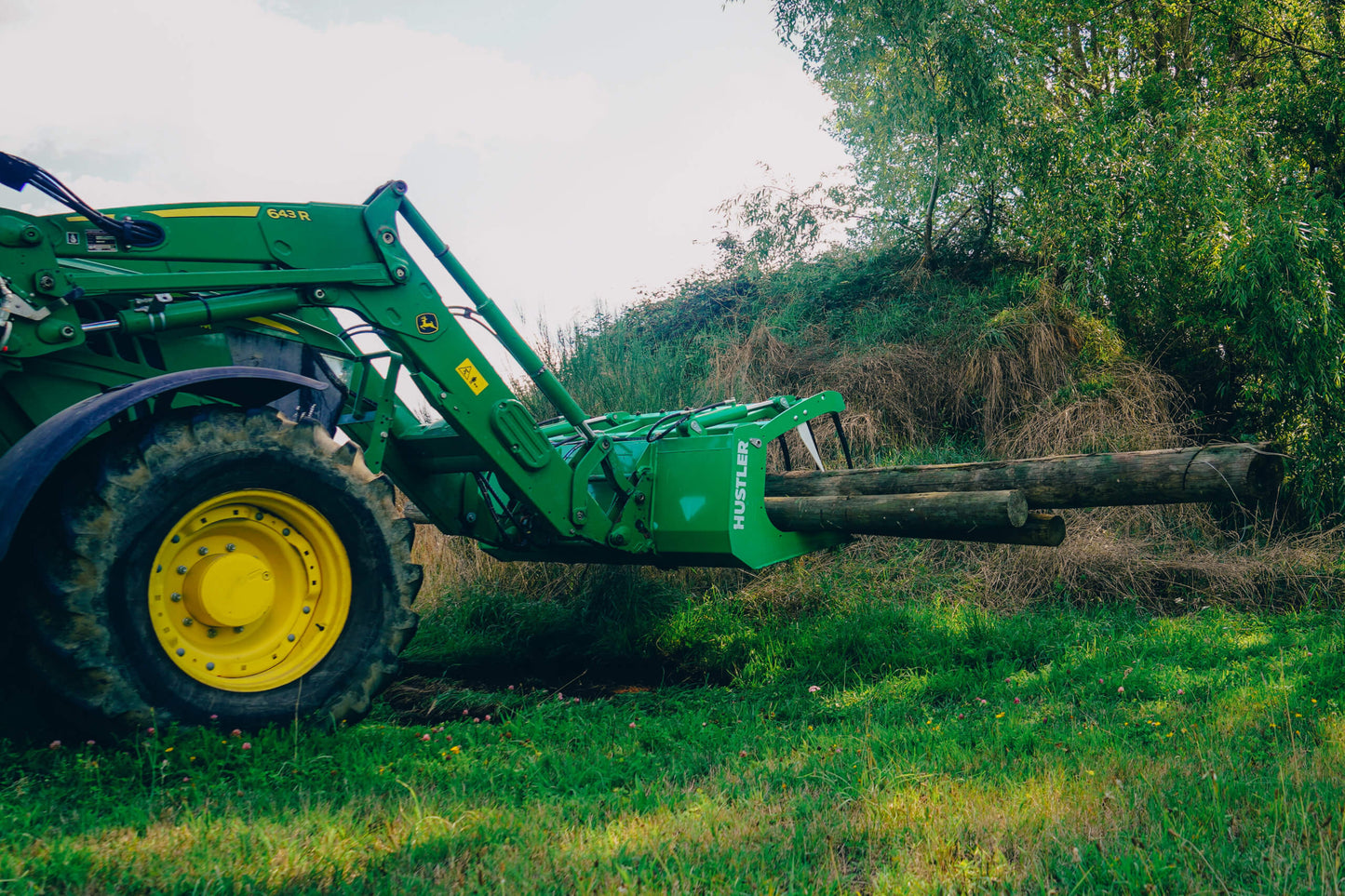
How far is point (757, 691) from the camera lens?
521cm

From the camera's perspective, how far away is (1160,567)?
24.0 feet

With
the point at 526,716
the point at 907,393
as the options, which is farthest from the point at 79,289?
the point at 907,393

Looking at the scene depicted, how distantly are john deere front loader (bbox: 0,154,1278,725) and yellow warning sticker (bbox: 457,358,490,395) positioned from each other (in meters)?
0.01

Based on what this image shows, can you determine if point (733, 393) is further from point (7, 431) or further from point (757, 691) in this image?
point (7, 431)

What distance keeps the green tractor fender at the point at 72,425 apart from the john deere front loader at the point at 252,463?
1cm

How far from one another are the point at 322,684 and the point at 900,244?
11.0 m

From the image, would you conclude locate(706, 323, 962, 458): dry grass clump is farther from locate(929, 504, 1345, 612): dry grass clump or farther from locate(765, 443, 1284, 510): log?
locate(765, 443, 1284, 510): log

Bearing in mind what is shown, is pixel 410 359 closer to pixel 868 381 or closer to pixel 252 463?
pixel 252 463

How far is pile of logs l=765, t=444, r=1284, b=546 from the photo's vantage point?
466cm

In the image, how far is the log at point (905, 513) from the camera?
501cm

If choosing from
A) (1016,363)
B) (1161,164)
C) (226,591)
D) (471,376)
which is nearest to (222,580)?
(226,591)

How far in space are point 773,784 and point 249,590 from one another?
2143 millimetres

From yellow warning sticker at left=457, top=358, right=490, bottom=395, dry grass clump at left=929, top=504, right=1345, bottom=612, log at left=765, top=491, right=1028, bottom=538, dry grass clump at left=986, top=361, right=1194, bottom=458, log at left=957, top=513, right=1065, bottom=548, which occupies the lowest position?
dry grass clump at left=929, top=504, right=1345, bottom=612

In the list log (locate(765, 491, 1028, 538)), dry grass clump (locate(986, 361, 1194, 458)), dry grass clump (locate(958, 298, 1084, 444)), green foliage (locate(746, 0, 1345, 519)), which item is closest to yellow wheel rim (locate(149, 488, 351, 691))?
log (locate(765, 491, 1028, 538))
